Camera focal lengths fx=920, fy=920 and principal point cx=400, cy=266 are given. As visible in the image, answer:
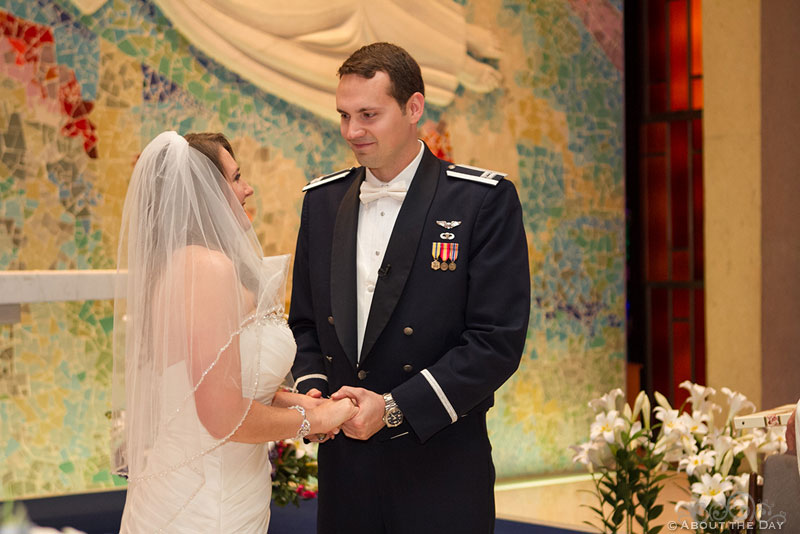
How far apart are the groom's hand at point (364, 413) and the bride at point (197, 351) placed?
0.09 ft

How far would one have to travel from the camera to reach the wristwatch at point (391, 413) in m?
2.35

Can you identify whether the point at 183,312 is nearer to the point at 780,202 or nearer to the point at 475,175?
the point at 475,175

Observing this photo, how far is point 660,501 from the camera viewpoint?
18.2 ft

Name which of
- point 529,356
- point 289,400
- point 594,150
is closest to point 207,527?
point 289,400

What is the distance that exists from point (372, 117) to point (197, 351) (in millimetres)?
799

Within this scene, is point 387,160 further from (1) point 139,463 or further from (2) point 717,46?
(2) point 717,46

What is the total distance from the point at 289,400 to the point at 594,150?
→ 403cm

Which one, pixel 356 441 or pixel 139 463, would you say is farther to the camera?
pixel 356 441

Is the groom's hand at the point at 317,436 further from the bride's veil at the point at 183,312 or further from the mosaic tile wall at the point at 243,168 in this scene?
the mosaic tile wall at the point at 243,168

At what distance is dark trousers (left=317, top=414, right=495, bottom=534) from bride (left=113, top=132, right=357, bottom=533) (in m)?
0.18

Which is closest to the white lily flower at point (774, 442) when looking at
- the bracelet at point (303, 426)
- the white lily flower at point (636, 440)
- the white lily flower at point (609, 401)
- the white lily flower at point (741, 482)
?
the white lily flower at point (741, 482)

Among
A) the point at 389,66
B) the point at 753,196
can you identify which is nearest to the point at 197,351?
the point at 389,66

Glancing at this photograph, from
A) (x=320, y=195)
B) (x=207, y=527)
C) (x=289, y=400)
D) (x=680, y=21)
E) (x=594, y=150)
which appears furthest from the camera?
(x=680, y=21)

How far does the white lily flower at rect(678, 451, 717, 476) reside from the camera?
3.22 m
